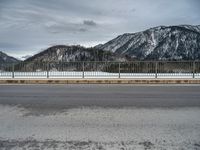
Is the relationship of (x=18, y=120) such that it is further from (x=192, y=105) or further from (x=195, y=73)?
(x=195, y=73)

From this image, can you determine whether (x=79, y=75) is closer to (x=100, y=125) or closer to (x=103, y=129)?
(x=100, y=125)

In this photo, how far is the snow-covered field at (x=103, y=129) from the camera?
16.4ft

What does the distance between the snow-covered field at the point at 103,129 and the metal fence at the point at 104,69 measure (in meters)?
12.2

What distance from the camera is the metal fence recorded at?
20.2 m

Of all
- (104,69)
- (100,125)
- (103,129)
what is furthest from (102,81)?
(103,129)

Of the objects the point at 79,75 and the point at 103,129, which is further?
the point at 79,75

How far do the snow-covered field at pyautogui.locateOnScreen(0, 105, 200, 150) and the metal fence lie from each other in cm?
1218

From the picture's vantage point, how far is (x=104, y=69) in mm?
21828

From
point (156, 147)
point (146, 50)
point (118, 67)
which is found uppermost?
point (146, 50)

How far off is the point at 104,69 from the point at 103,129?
1594 centimetres

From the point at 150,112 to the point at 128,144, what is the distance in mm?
2933

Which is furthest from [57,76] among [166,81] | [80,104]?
[80,104]

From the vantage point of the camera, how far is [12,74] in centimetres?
2078

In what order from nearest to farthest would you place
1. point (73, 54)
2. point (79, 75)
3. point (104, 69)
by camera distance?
point (79, 75) → point (104, 69) → point (73, 54)
